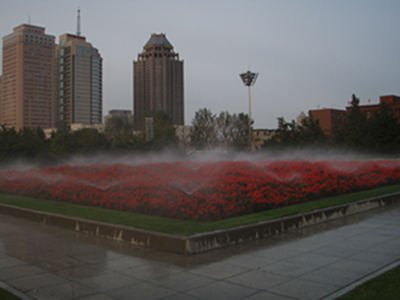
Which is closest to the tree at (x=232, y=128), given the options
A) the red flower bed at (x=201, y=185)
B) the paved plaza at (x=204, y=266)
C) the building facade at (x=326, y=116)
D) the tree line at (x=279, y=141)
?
the tree line at (x=279, y=141)

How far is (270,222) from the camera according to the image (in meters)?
8.68

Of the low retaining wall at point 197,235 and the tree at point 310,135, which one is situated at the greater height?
the tree at point 310,135

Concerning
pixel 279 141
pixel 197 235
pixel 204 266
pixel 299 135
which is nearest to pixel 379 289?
pixel 204 266

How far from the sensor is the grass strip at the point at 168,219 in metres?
8.28

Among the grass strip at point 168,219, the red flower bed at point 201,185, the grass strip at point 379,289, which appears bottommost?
the grass strip at point 379,289

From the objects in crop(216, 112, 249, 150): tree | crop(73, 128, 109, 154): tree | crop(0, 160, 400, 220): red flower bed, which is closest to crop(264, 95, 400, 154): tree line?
crop(0, 160, 400, 220): red flower bed

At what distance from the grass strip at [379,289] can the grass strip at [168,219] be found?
340 centimetres

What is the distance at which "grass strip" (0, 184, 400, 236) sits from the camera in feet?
27.2

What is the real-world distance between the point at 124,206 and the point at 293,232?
4.85m

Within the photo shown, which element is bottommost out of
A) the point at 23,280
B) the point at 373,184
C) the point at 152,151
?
the point at 23,280

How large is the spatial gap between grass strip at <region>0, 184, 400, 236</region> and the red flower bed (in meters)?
0.39

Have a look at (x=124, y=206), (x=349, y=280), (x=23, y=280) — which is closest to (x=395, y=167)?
(x=124, y=206)

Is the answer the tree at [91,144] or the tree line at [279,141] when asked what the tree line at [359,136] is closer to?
the tree line at [279,141]

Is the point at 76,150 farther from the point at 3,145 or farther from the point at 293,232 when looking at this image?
the point at 293,232
